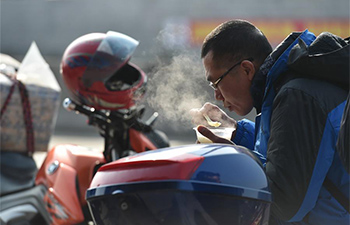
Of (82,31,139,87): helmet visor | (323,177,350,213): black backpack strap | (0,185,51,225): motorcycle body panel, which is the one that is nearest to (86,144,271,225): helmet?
(323,177,350,213): black backpack strap

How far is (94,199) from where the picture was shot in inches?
66.9

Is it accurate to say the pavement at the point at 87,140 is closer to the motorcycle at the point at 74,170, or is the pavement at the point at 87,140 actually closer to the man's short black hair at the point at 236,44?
the motorcycle at the point at 74,170

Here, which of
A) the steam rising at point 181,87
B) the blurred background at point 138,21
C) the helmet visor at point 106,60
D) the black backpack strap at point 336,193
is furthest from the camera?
the blurred background at point 138,21

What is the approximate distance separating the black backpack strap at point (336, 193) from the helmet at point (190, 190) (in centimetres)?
19

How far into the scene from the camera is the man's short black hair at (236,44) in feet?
6.39

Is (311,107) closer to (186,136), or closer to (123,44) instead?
(123,44)

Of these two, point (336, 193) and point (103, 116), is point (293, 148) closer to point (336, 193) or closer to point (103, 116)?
point (336, 193)

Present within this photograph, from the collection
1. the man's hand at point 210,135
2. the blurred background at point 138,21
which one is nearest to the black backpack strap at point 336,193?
the man's hand at point 210,135

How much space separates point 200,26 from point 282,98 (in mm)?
14013

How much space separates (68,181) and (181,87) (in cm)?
132

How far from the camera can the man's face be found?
6.38 feet

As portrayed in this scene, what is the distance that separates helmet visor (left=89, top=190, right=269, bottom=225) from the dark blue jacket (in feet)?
0.32

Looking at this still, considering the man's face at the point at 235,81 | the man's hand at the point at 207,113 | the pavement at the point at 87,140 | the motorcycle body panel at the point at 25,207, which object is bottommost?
the pavement at the point at 87,140

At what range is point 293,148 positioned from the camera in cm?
160
